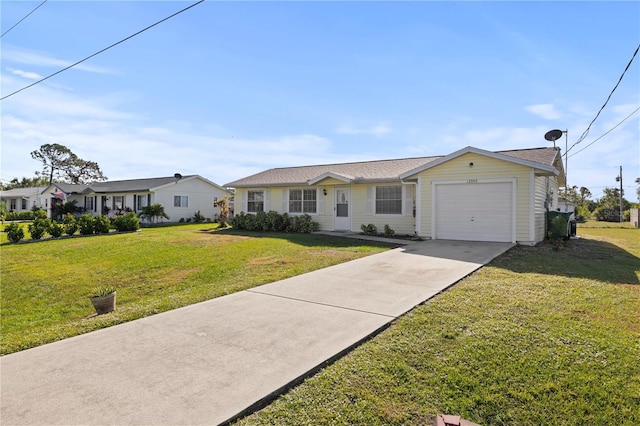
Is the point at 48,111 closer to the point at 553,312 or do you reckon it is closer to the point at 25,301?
the point at 25,301

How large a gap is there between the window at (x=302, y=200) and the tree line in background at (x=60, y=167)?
55.4 m

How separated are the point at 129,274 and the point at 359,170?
11993mm

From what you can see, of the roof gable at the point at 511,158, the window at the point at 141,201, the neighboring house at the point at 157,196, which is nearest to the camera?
the roof gable at the point at 511,158

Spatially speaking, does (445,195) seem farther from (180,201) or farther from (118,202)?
(118,202)

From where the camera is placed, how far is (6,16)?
9688 mm

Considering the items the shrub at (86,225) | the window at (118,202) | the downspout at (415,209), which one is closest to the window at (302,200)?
the downspout at (415,209)

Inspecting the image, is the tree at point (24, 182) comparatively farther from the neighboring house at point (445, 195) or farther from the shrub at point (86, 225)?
the neighboring house at point (445, 195)

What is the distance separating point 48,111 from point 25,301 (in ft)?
30.2

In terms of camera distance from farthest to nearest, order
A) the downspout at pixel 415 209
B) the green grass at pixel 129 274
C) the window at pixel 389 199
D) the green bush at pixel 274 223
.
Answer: the green bush at pixel 274 223, the window at pixel 389 199, the downspout at pixel 415 209, the green grass at pixel 129 274

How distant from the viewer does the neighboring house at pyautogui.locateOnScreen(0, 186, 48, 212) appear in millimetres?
39688

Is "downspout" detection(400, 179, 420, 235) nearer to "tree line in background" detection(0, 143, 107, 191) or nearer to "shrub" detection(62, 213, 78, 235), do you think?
"shrub" detection(62, 213, 78, 235)

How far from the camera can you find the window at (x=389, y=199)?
15219mm

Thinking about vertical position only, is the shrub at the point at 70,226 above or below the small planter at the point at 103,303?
above

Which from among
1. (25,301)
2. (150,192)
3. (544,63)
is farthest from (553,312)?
(150,192)
